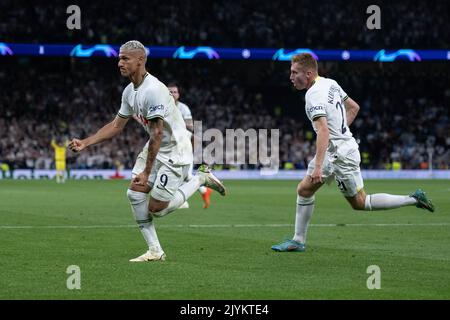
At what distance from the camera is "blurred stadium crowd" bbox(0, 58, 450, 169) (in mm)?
47062

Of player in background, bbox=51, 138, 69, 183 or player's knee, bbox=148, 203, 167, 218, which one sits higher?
player's knee, bbox=148, 203, 167, 218

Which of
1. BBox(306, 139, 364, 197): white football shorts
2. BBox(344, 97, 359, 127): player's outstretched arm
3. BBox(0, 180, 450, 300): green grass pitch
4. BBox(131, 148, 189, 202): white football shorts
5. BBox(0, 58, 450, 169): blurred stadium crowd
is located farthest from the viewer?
BBox(0, 58, 450, 169): blurred stadium crowd

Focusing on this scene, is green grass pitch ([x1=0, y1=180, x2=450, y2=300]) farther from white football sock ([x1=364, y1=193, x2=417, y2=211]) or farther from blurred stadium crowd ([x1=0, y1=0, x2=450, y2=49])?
blurred stadium crowd ([x1=0, y1=0, x2=450, y2=49])

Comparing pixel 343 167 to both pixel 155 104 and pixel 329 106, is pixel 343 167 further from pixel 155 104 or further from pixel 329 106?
pixel 155 104

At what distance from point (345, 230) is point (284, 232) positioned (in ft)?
3.44

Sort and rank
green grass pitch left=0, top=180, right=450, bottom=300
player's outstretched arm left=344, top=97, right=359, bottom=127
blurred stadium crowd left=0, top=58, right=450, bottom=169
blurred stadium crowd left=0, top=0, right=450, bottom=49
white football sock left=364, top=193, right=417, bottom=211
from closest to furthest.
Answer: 1. green grass pitch left=0, top=180, right=450, bottom=300
2. white football sock left=364, top=193, right=417, bottom=211
3. player's outstretched arm left=344, top=97, right=359, bottom=127
4. blurred stadium crowd left=0, top=0, right=450, bottom=49
5. blurred stadium crowd left=0, top=58, right=450, bottom=169

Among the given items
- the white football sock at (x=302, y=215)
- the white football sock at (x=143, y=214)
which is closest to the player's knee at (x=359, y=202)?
the white football sock at (x=302, y=215)

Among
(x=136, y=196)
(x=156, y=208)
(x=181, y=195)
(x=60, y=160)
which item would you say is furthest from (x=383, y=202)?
(x=60, y=160)

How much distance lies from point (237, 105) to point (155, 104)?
41352 millimetres

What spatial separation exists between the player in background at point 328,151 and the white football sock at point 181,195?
1.38 meters

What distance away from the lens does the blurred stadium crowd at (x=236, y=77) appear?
46.9 m

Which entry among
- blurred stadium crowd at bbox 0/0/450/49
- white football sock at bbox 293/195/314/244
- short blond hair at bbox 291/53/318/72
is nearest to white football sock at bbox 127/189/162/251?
white football sock at bbox 293/195/314/244

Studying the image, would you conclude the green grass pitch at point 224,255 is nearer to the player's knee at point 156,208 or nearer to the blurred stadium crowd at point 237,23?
the player's knee at point 156,208

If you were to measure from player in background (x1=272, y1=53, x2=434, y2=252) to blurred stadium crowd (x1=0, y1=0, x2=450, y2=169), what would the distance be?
33.9 m
